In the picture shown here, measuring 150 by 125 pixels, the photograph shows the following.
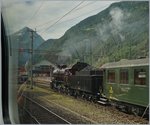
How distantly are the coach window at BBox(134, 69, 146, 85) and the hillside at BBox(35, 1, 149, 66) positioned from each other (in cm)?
7

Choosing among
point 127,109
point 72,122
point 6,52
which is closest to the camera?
point 127,109

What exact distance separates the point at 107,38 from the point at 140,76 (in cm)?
23

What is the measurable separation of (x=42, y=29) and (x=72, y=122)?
1.53 ft

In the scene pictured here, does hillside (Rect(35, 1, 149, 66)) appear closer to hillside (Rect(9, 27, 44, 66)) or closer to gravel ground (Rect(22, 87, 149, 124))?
hillside (Rect(9, 27, 44, 66))

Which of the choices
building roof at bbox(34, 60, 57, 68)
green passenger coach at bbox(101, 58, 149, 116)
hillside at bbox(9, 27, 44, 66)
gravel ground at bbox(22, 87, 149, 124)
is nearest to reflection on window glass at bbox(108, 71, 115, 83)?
green passenger coach at bbox(101, 58, 149, 116)

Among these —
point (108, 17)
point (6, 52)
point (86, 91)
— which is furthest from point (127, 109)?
point (6, 52)

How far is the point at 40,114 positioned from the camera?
1.66m

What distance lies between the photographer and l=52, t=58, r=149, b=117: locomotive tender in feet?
4.80

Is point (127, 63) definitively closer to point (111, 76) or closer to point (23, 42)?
point (111, 76)

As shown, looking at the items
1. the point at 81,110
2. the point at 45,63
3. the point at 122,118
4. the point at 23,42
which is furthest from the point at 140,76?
the point at 23,42

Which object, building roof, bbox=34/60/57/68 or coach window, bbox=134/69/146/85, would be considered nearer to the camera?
coach window, bbox=134/69/146/85

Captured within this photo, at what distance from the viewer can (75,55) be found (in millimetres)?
1646

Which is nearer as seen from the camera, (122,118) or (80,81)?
(122,118)

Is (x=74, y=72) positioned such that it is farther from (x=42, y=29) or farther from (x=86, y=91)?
(x=42, y=29)
